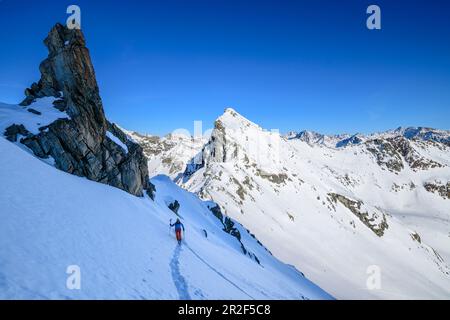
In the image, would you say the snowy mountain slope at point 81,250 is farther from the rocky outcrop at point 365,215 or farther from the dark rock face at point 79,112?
the rocky outcrop at point 365,215

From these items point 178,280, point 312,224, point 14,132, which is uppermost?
point 14,132

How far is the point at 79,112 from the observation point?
34.2 metres

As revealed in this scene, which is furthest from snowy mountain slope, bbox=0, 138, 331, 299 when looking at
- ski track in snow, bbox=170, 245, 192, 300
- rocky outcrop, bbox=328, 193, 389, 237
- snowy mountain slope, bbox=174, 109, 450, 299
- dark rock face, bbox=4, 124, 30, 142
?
rocky outcrop, bbox=328, 193, 389, 237

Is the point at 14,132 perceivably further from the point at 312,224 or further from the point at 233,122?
the point at 233,122

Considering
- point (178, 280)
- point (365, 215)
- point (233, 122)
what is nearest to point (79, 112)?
point (178, 280)

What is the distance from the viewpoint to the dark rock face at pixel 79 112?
104 feet

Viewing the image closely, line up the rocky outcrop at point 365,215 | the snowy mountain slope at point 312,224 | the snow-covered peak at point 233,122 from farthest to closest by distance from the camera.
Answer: the snow-covered peak at point 233,122, the rocky outcrop at point 365,215, the snowy mountain slope at point 312,224

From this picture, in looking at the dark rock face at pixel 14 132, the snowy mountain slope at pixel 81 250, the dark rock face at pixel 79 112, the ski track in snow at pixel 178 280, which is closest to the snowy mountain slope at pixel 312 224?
the dark rock face at pixel 79 112

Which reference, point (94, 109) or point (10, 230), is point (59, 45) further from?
point (10, 230)

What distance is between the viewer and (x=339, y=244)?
105m

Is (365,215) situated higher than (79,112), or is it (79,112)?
(79,112)

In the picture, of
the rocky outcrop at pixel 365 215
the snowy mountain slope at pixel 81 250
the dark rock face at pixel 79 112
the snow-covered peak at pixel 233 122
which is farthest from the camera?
the snow-covered peak at pixel 233 122

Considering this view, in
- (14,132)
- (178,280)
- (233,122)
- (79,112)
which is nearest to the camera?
(178,280)
